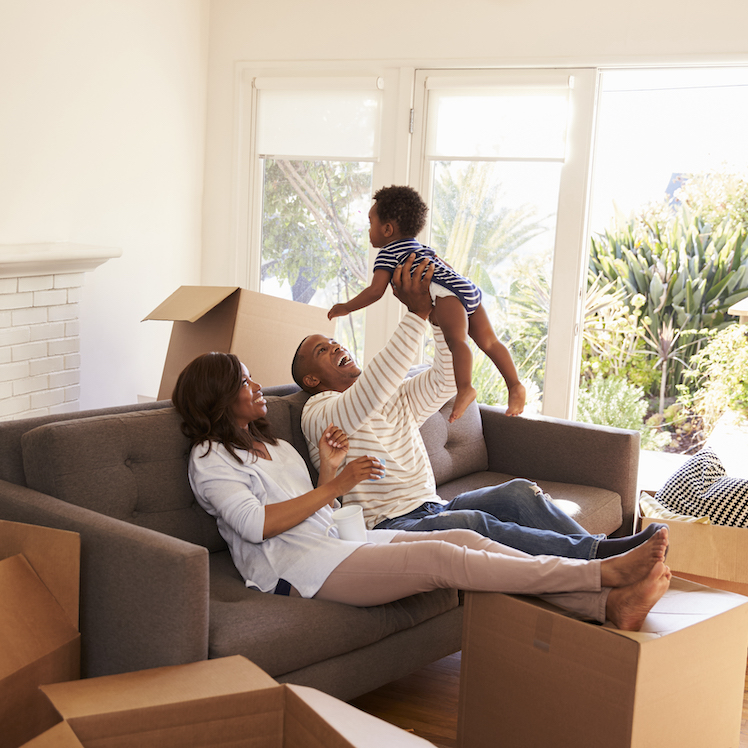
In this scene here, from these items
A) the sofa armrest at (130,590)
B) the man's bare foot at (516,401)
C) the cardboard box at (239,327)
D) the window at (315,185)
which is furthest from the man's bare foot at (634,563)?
the window at (315,185)

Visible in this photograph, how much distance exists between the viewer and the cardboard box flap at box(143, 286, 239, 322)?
9.56ft

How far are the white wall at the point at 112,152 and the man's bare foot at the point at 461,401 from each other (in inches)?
83.7

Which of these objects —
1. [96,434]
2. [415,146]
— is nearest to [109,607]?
[96,434]

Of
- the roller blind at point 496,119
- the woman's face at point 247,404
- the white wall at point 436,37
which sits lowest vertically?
the woman's face at point 247,404

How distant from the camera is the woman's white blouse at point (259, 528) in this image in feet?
6.32

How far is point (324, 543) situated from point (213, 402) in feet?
1.53

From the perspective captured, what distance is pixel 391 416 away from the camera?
242 cm

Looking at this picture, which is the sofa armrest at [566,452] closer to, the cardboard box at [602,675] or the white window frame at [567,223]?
the white window frame at [567,223]

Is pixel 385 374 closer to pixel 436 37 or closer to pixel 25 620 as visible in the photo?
pixel 25 620

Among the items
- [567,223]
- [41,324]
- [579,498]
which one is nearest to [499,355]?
[579,498]

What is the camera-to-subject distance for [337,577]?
1.92 meters

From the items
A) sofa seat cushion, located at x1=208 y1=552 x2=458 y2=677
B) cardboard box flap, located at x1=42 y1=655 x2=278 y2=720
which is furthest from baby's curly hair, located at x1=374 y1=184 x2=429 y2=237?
cardboard box flap, located at x1=42 y1=655 x2=278 y2=720

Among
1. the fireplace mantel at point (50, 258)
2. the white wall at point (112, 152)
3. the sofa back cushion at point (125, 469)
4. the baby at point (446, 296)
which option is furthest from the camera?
the white wall at point (112, 152)

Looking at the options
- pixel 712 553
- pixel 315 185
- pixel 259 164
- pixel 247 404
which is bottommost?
pixel 712 553
